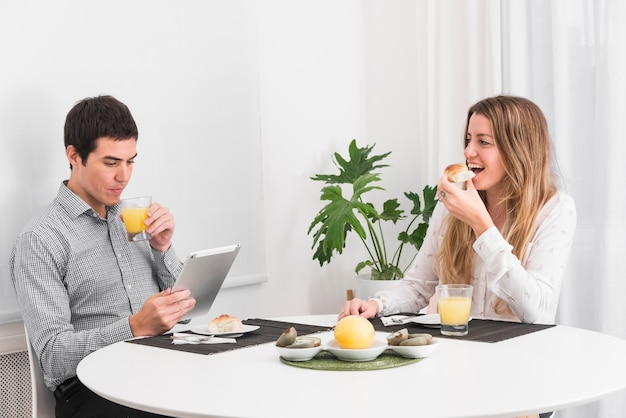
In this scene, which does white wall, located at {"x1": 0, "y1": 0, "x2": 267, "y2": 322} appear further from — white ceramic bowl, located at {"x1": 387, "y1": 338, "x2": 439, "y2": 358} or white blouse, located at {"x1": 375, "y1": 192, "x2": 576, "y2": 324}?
white ceramic bowl, located at {"x1": 387, "y1": 338, "x2": 439, "y2": 358}

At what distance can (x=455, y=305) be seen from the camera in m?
1.89

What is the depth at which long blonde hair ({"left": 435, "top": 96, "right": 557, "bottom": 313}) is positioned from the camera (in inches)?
92.2

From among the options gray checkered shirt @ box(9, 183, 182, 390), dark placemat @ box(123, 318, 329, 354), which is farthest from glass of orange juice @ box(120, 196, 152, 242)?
dark placemat @ box(123, 318, 329, 354)

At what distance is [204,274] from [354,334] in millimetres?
604

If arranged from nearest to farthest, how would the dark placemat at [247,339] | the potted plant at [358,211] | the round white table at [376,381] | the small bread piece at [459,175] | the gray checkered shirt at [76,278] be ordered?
the round white table at [376,381] < the dark placemat at [247,339] < the gray checkered shirt at [76,278] < the small bread piece at [459,175] < the potted plant at [358,211]

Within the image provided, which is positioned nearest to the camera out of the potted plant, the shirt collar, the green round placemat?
the green round placemat

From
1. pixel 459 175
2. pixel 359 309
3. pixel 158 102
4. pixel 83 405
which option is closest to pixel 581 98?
pixel 459 175

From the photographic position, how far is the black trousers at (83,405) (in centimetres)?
204

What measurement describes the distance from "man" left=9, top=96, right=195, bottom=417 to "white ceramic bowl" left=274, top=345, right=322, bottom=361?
486mm

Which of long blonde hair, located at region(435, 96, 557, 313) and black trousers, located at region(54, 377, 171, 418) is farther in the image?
long blonde hair, located at region(435, 96, 557, 313)

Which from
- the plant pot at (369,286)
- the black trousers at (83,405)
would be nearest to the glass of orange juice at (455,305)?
the black trousers at (83,405)

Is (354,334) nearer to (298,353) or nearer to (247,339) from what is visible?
(298,353)

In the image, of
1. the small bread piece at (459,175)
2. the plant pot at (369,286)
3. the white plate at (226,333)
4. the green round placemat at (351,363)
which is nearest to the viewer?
the green round placemat at (351,363)

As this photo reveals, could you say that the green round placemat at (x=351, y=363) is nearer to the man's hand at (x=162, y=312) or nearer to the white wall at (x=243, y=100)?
the man's hand at (x=162, y=312)
